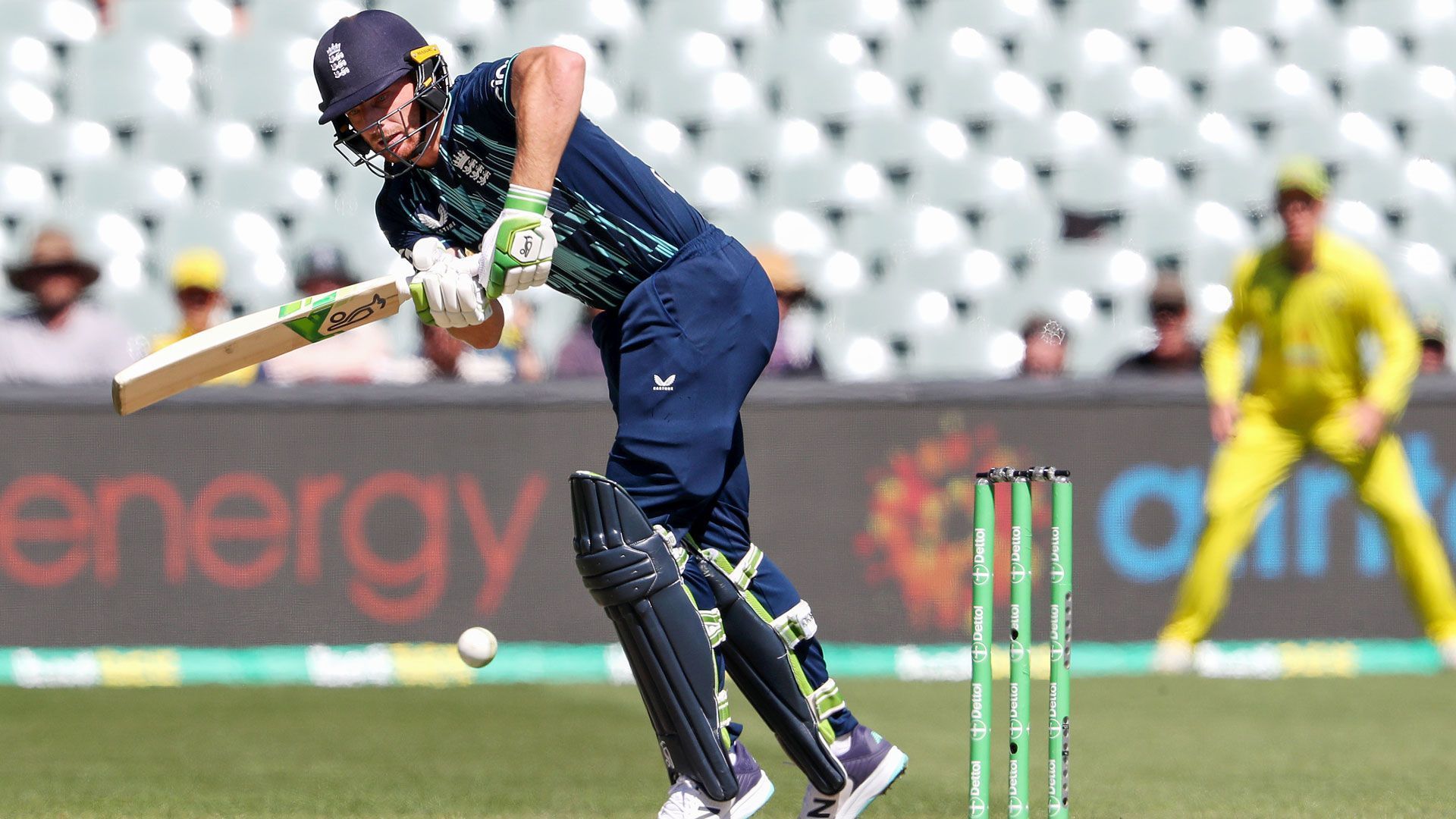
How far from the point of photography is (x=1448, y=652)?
A: 675 cm

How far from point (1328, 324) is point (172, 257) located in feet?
17.0

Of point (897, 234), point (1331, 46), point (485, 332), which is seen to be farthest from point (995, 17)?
point (485, 332)

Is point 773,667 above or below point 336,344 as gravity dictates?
below

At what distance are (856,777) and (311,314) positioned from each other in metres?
1.39

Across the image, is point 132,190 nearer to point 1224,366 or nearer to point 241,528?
point 241,528

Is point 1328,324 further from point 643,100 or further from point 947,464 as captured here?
point 643,100

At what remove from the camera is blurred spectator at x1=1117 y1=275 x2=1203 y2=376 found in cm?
745

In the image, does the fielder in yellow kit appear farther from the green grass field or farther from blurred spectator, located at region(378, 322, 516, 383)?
blurred spectator, located at region(378, 322, 516, 383)

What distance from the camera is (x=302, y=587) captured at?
656 cm

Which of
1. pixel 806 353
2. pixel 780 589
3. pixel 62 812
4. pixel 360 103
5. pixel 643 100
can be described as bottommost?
pixel 62 812

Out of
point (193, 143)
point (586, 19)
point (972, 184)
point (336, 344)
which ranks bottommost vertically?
point (336, 344)

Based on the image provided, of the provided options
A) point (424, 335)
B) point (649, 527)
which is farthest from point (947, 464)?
point (649, 527)

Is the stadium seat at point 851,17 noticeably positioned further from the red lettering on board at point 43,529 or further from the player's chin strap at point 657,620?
the player's chin strap at point 657,620

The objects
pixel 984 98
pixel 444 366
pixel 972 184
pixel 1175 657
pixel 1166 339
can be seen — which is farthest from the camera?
pixel 984 98
